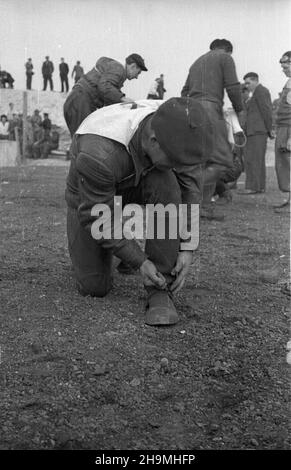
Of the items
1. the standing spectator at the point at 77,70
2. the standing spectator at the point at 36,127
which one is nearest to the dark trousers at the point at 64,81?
the standing spectator at the point at 77,70

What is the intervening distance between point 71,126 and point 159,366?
3597mm

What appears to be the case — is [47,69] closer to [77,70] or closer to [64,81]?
[64,81]

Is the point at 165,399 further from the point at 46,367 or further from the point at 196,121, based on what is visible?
the point at 196,121

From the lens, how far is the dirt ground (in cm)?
196

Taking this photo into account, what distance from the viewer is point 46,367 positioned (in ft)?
7.75

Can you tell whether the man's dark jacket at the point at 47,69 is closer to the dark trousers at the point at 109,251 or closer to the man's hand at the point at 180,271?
the dark trousers at the point at 109,251

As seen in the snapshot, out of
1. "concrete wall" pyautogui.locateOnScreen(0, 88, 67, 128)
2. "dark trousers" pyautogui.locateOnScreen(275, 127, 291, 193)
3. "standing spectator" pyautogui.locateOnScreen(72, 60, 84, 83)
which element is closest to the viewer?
"dark trousers" pyautogui.locateOnScreen(275, 127, 291, 193)

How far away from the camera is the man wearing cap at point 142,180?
97.9 inches

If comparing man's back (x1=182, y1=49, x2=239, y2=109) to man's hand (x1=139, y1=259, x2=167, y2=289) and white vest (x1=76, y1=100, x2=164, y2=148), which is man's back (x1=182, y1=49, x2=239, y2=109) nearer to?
white vest (x1=76, y1=100, x2=164, y2=148)

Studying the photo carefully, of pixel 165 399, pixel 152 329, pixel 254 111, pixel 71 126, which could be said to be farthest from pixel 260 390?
pixel 254 111

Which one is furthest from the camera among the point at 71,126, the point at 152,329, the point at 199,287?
the point at 71,126

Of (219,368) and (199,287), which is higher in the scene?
(199,287)

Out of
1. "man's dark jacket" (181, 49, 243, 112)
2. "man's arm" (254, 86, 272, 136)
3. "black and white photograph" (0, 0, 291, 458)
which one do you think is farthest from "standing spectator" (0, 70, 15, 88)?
"black and white photograph" (0, 0, 291, 458)

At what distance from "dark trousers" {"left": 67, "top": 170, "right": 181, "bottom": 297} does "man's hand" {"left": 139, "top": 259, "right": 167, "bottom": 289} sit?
0.34 ft
